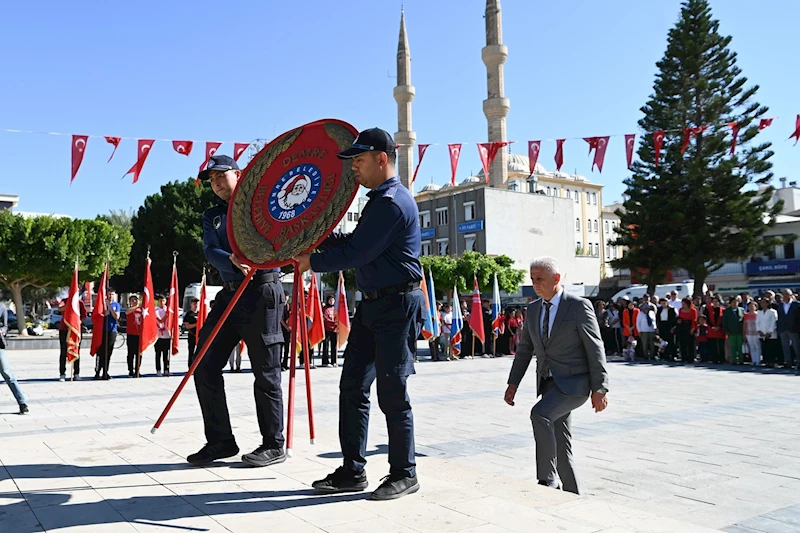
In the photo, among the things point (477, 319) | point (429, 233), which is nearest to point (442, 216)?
point (429, 233)

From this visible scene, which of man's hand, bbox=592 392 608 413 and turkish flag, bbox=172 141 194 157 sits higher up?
turkish flag, bbox=172 141 194 157

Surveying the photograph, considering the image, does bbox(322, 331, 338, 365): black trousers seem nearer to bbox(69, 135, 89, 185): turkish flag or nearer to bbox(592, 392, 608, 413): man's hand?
bbox(69, 135, 89, 185): turkish flag

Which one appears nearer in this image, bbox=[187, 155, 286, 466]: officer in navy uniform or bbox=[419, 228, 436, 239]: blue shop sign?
bbox=[187, 155, 286, 466]: officer in navy uniform

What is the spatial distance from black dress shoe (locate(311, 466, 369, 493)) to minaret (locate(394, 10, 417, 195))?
2402 inches

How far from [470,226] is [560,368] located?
177ft

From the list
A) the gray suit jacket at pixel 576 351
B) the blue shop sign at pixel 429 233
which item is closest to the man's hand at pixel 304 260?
the gray suit jacket at pixel 576 351

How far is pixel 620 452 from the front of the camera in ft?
21.5

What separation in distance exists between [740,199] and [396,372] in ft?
127

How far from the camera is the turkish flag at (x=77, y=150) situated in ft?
53.4

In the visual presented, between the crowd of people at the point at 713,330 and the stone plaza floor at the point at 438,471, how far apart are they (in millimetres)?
6393

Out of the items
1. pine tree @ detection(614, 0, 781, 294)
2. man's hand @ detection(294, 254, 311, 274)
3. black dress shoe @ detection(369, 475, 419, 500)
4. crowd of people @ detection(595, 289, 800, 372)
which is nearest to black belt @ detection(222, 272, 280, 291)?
man's hand @ detection(294, 254, 311, 274)

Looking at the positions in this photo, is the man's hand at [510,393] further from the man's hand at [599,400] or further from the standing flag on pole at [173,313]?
the standing flag on pole at [173,313]

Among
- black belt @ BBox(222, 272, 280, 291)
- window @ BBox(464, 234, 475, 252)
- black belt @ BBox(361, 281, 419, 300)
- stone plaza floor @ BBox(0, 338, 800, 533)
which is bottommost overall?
stone plaza floor @ BBox(0, 338, 800, 533)

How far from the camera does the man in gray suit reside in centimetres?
443
